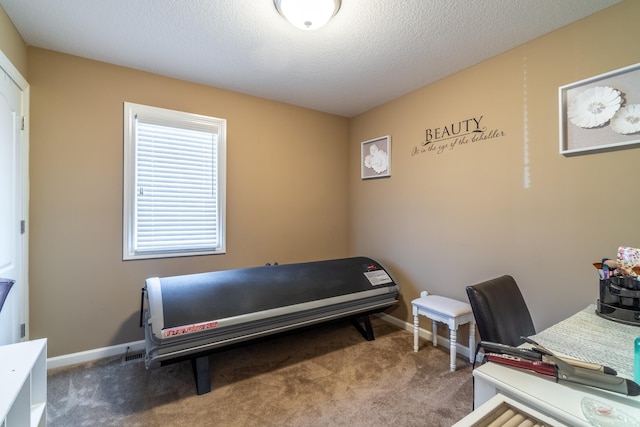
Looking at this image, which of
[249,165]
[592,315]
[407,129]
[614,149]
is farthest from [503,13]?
[249,165]

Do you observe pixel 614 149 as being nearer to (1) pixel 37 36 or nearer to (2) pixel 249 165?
(2) pixel 249 165

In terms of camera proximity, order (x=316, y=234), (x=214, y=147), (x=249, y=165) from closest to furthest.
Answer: (x=214, y=147), (x=249, y=165), (x=316, y=234)

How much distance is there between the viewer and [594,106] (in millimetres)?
1722

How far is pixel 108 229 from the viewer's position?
7.73 feet

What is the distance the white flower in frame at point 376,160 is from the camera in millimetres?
3188

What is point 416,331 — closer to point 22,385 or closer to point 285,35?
point 22,385

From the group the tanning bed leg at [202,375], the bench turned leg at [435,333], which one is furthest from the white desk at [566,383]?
the tanning bed leg at [202,375]

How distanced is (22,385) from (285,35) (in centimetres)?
225

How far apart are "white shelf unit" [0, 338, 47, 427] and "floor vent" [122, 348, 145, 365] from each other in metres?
1.05

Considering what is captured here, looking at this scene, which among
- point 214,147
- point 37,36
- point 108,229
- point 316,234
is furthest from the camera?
point 316,234

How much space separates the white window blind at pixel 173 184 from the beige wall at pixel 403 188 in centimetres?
10

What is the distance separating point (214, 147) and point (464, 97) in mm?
2374

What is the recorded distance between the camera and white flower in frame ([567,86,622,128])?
166 centimetres

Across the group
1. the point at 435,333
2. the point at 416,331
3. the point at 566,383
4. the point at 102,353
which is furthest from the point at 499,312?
the point at 102,353
